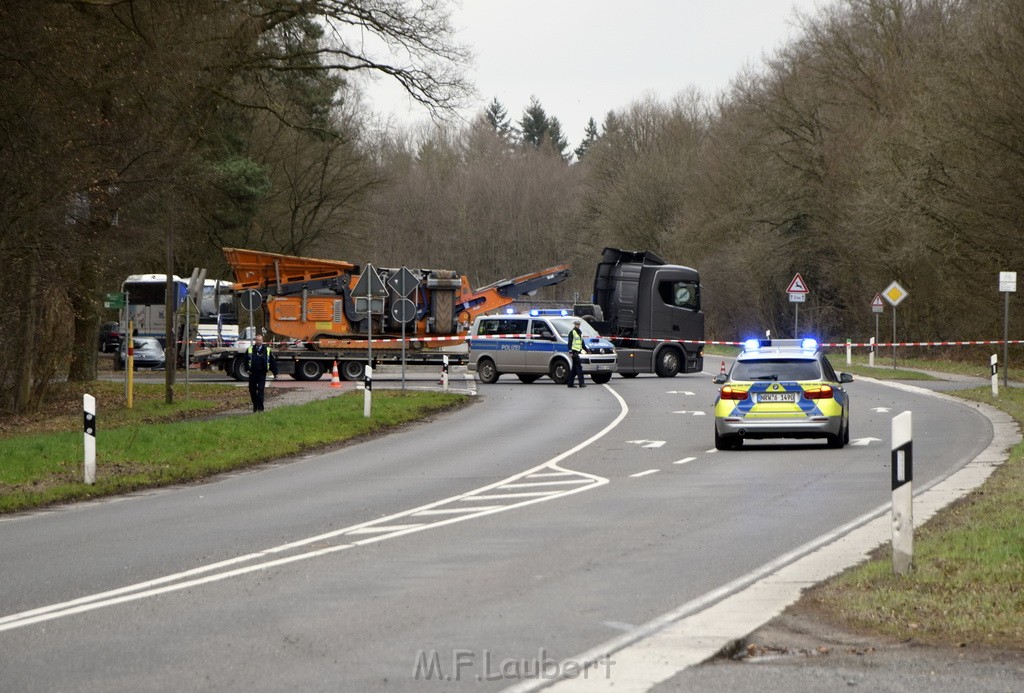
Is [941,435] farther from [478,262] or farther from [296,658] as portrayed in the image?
[478,262]

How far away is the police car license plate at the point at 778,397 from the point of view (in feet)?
67.2

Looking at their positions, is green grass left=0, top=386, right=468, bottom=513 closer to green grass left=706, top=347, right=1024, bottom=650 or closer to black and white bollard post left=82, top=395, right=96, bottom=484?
black and white bollard post left=82, top=395, right=96, bottom=484

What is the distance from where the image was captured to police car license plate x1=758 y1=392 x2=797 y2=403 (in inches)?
806

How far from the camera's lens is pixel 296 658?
A: 24.0 ft

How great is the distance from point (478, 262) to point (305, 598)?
94.8 metres

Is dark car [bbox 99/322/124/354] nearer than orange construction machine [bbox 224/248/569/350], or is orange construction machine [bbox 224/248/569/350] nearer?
orange construction machine [bbox 224/248/569/350]

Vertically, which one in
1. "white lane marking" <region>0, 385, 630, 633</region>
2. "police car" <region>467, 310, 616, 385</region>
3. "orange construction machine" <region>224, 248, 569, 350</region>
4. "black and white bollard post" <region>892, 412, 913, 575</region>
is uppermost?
"orange construction machine" <region>224, 248, 569, 350</region>

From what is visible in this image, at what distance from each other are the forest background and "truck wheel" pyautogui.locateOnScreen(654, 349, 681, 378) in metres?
7.63

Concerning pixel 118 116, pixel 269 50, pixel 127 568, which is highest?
pixel 269 50

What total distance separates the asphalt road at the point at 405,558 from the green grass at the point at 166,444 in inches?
28.6

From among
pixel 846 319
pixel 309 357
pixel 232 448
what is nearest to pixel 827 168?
pixel 846 319

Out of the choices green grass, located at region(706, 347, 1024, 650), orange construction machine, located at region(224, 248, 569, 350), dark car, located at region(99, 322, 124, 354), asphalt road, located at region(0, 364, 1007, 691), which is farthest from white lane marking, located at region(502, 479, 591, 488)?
dark car, located at region(99, 322, 124, 354)

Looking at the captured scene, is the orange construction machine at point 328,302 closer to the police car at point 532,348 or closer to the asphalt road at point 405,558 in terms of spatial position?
the police car at point 532,348

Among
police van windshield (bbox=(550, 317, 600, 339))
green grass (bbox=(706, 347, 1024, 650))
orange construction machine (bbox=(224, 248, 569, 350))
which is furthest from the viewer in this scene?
orange construction machine (bbox=(224, 248, 569, 350))
